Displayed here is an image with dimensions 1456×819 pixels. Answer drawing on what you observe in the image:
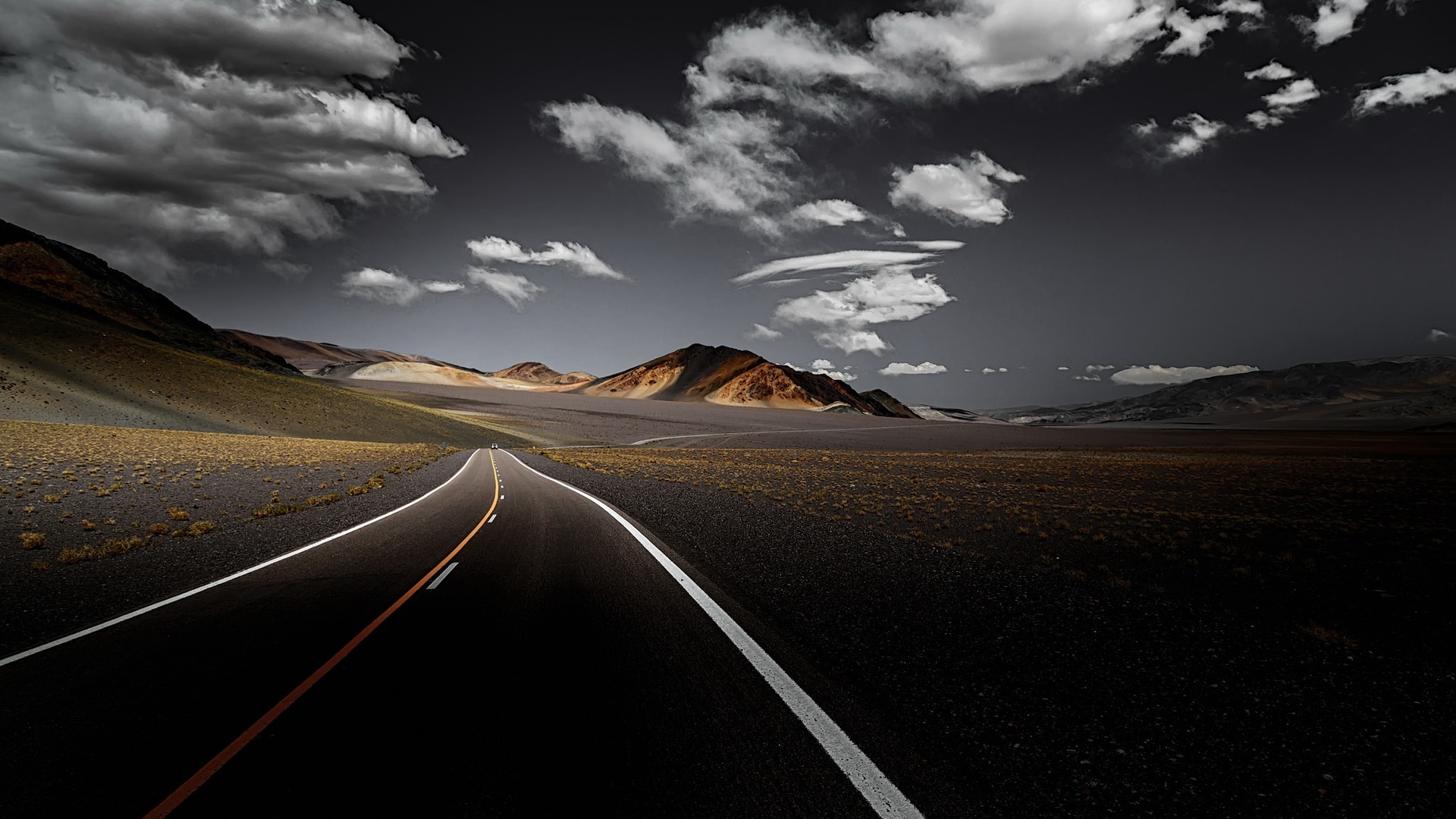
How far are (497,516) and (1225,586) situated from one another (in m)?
14.0

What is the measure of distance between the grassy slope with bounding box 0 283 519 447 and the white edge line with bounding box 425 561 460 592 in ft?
196

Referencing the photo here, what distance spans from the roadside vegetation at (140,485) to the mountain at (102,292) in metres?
91.4

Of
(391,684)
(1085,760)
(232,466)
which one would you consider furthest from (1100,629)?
(232,466)

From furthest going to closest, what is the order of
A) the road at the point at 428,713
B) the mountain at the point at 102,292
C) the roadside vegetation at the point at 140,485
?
the mountain at the point at 102,292 < the roadside vegetation at the point at 140,485 < the road at the point at 428,713

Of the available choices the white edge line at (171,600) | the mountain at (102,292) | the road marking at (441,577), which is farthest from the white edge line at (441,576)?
the mountain at (102,292)

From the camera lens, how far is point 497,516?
13.2 metres

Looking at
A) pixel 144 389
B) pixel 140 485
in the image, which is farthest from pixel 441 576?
pixel 144 389

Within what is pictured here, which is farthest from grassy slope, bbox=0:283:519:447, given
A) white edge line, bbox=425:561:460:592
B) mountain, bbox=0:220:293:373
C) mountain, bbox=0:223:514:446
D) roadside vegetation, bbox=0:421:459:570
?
white edge line, bbox=425:561:460:592

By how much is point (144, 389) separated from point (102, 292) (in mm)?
85196

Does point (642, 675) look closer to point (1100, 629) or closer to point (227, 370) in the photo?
point (1100, 629)

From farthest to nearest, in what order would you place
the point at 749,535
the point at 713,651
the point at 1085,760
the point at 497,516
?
the point at 497,516
the point at 749,535
the point at 713,651
the point at 1085,760

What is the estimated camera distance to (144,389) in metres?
56.7

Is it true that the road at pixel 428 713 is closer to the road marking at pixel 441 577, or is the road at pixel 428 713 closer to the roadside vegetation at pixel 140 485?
the road marking at pixel 441 577

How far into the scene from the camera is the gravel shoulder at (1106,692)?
3105 millimetres
